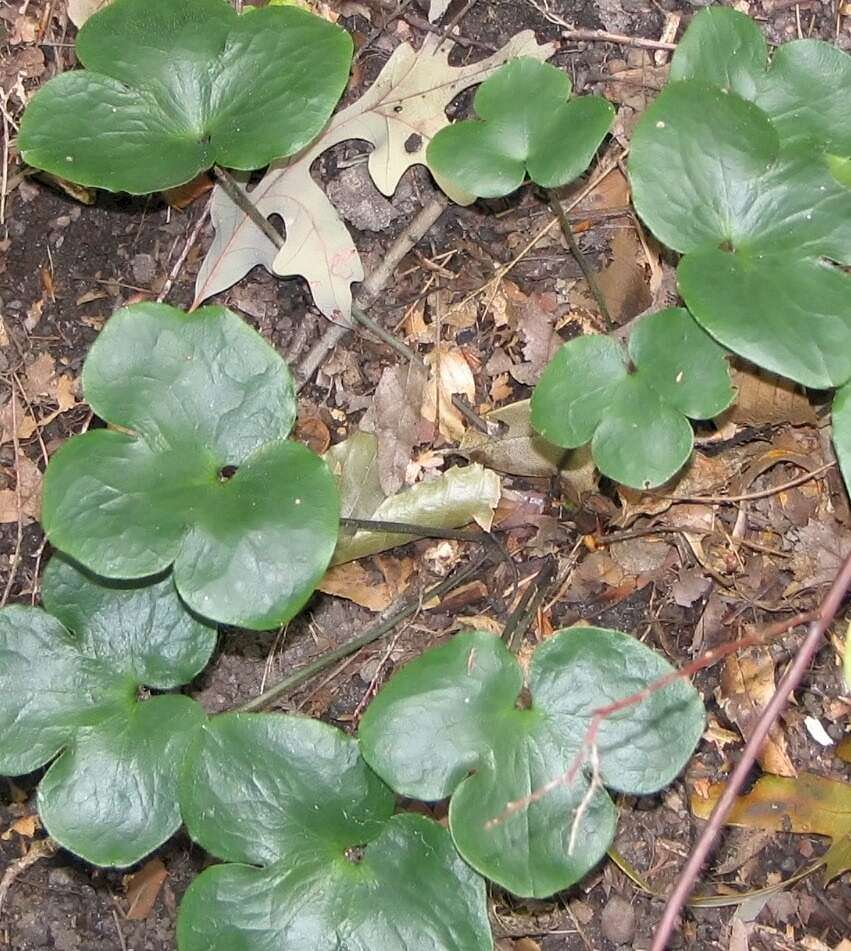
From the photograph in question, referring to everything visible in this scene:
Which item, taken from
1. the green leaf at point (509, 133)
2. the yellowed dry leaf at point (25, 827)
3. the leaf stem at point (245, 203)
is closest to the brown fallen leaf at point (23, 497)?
the yellowed dry leaf at point (25, 827)

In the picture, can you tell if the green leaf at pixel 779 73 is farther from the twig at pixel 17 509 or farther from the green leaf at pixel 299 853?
the twig at pixel 17 509

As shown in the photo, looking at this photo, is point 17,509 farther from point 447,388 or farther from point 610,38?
point 610,38

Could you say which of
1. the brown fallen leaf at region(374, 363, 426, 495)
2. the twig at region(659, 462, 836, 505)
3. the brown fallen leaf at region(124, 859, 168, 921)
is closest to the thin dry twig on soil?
the twig at region(659, 462, 836, 505)

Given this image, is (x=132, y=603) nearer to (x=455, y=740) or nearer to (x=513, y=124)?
(x=455, y=740)

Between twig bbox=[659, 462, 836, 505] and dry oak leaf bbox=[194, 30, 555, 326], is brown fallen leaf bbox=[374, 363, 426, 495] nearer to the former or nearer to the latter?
dry oak leaf bbox=[194, 30, 555, 326]

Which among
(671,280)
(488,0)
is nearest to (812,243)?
(671,280)

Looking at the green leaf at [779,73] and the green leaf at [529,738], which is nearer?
the green leaf at [529,738]
